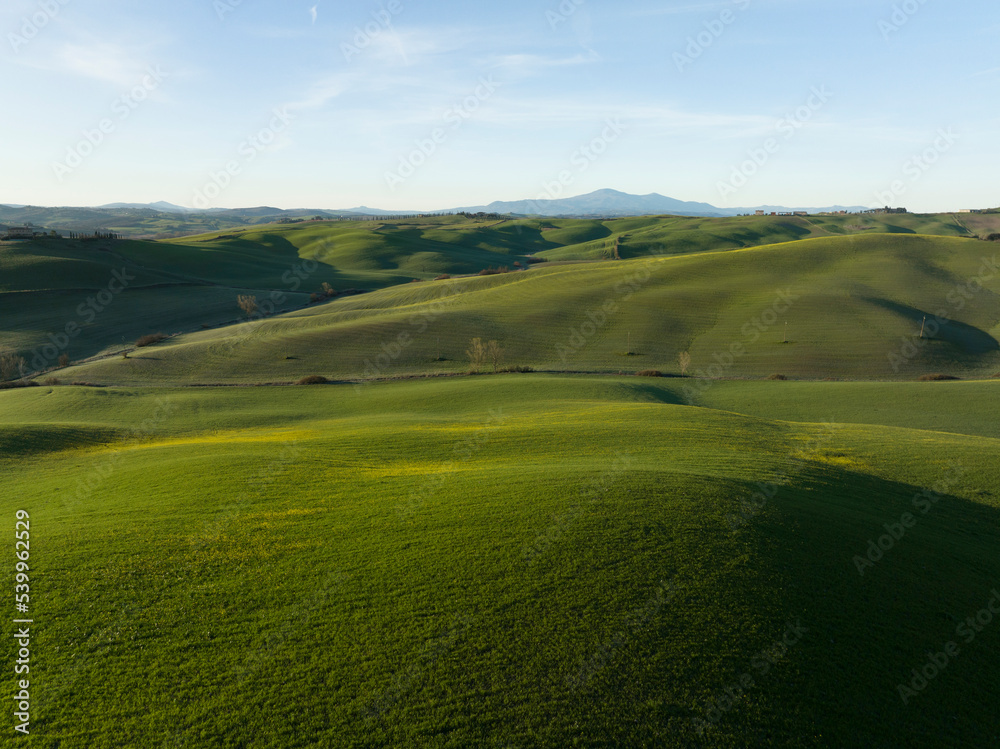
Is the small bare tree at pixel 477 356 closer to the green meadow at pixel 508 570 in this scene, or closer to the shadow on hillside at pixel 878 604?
the green meadow at pixel 508 570

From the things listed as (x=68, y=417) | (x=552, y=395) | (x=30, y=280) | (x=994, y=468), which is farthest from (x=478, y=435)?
(x=30, y=280)

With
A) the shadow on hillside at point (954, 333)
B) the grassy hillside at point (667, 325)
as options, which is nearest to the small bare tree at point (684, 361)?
the grassy hillside at point (667, 325)

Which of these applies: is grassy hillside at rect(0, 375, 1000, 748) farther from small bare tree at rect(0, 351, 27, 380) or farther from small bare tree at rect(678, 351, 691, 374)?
small bare tree at rect(0, 351, 27, 380)

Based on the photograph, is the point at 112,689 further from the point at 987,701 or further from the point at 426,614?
the point at 987,701

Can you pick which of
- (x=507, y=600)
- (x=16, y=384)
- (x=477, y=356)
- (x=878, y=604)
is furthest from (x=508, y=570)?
(x=16, y=384)

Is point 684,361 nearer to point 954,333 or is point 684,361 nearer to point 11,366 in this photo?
point 954,333

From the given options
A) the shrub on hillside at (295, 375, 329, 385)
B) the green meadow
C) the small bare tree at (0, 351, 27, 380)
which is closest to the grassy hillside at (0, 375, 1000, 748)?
the green meadow
